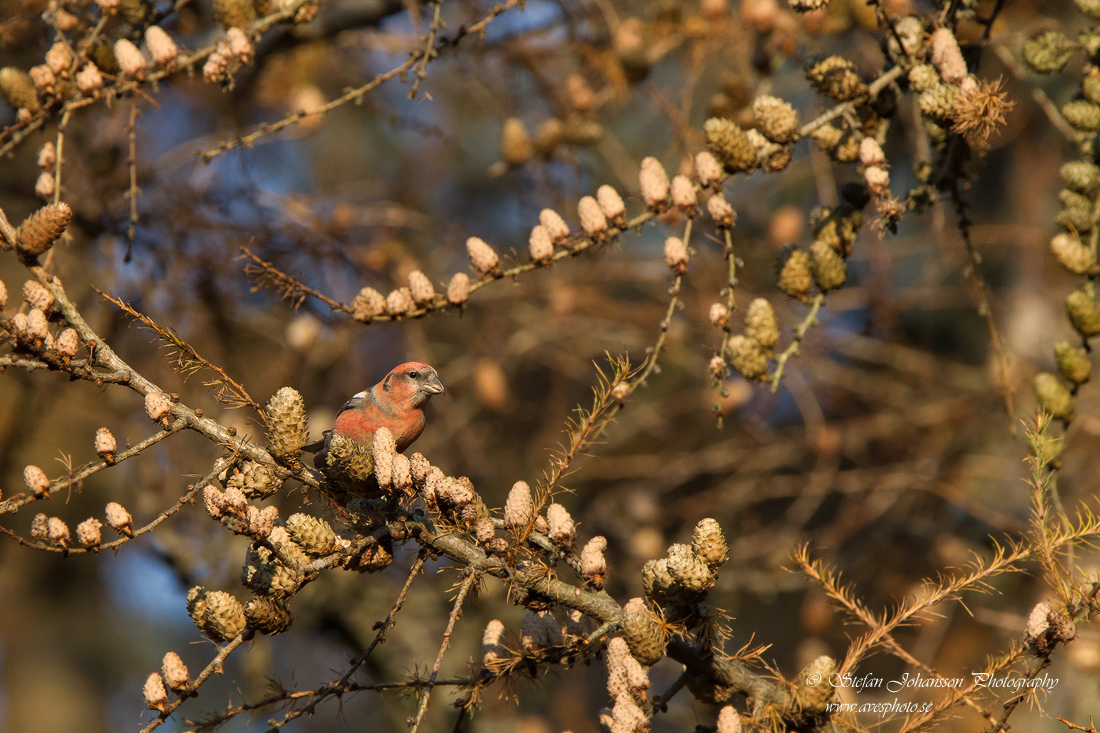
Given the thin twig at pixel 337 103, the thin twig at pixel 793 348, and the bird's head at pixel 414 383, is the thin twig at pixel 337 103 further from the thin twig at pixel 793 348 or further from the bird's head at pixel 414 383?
the thin twig at pixel 793 348

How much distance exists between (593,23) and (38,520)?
3.89 meters

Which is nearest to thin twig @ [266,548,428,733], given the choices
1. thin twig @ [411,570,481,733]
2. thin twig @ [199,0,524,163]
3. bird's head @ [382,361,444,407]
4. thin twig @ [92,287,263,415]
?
thin twig @ [411,570,481,733]

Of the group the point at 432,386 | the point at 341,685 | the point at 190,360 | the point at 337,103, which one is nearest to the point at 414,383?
the point at 432,386

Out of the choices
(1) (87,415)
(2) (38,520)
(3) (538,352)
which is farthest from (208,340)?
(2) (38,520)

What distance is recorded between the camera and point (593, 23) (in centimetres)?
462

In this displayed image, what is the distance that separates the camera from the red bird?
3316 millimetres

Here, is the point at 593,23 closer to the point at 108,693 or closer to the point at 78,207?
the point at 78,207

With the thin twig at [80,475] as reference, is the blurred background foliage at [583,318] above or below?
below

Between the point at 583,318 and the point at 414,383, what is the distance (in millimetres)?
2464

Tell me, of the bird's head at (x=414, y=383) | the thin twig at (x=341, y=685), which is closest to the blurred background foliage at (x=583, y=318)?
the bird's head at (x=414, y=383)

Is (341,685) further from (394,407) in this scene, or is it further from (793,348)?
(394,407)

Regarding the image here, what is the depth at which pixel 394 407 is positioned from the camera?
3.39 m

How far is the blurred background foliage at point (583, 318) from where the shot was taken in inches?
165

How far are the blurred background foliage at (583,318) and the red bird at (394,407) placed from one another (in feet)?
0.83
